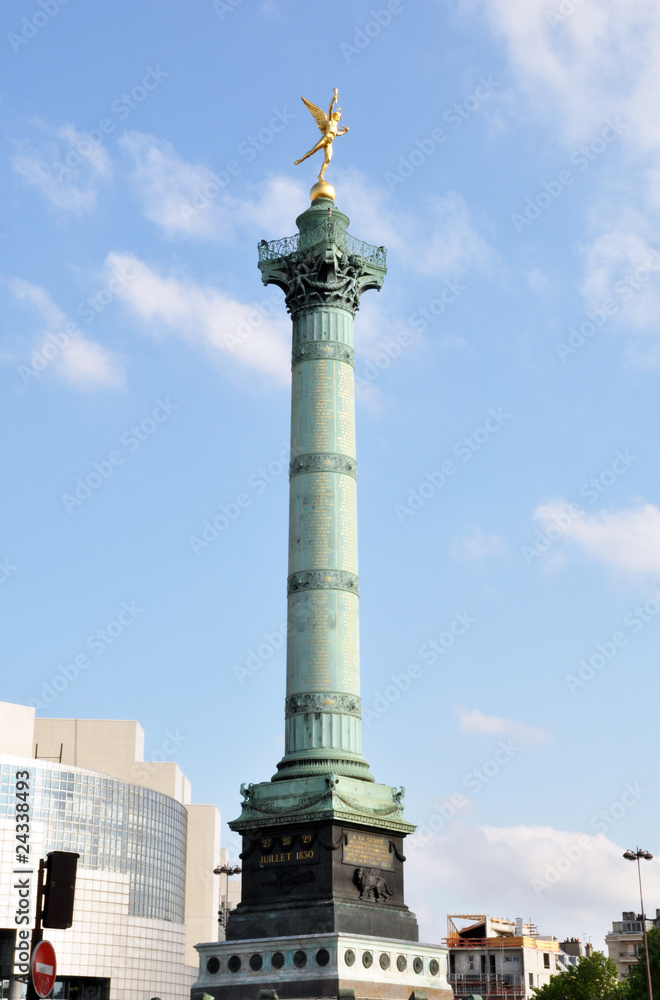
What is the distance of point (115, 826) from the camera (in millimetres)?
113125

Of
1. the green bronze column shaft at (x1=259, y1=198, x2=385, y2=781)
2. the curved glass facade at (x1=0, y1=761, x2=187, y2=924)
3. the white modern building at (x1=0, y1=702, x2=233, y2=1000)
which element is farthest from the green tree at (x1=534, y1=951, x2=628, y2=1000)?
the green bronze column shaft at (x1=259, y1=198, x2=385, y2=781)

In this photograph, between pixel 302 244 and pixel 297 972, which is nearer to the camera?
pixel 297 972

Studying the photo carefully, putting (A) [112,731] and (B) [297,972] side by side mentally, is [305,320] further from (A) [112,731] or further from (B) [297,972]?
(A) [112,731]

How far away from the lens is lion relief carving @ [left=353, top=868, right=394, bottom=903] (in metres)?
41.7

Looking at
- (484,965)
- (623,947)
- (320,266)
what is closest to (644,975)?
(484,965)

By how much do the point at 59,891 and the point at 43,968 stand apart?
2.62ft

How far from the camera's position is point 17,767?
339 ft

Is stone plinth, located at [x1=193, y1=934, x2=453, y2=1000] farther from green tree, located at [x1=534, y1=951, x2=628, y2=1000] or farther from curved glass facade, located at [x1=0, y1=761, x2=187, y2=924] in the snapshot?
curved glass facade, located at [x1=0, y1=761, x2=187, y2=924]

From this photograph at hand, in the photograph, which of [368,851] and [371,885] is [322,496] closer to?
[368,851]

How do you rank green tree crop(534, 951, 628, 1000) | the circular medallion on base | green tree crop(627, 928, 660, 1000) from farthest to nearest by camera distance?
green tree crop(534, 951, 628, 1000) → green tree crop(627, 928, 660, 1000) → the circular medallion on base

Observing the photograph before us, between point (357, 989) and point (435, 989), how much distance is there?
4.13 meters

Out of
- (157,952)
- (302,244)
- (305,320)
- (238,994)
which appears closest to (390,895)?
(238,994)

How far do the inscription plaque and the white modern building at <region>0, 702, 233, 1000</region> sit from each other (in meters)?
53.6

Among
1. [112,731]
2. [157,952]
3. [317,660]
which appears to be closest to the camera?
[317,660]
